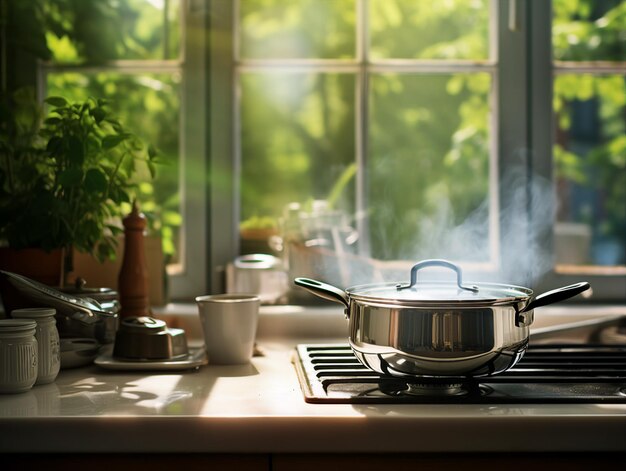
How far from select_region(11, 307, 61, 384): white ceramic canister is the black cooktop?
0.39 meters

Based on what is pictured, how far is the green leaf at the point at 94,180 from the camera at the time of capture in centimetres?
140

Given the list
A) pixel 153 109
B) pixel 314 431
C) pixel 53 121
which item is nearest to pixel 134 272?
pixel 53 121

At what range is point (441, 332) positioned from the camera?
1051 mm

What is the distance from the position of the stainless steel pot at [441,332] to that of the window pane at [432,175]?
Result: 0.83 meters

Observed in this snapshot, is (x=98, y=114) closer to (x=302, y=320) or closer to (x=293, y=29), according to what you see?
(x=302, y=320)

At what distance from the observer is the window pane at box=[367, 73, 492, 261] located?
6.43 ft

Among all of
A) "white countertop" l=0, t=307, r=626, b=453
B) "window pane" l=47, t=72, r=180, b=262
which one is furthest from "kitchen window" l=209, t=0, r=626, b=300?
"white countertop" l=0, t=307, r=626, b=453

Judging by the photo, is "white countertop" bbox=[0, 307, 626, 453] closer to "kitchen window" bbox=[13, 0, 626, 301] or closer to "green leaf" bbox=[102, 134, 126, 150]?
"green leaf" bbox=[102, 134, 126, 150]

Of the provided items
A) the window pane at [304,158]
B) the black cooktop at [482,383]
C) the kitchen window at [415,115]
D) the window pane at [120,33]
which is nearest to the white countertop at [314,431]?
the black cooktop at [482,383]

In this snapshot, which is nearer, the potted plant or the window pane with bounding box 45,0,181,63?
the potted plant

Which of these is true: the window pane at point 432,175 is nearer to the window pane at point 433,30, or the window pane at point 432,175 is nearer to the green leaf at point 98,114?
the window pane at point 433,30

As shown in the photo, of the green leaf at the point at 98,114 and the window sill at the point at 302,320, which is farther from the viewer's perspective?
the window sill at the point at 302,320

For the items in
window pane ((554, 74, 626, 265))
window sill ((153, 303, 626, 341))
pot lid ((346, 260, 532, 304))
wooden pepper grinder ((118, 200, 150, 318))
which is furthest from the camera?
window pane ((554, 74, 626, 265))

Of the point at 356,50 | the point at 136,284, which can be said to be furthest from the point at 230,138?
the point at 136,284
